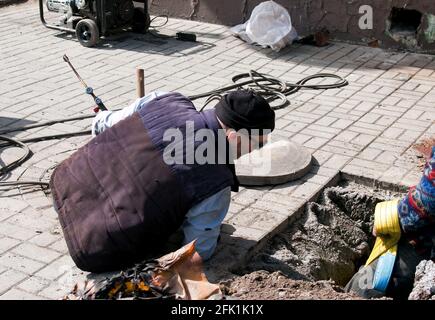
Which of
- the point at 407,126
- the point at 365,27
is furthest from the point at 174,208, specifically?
the point at 365,27

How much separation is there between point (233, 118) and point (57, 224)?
154cm

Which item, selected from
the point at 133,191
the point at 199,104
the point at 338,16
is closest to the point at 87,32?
the point at 199,104

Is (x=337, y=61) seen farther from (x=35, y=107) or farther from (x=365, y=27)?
(x=35, y=107)

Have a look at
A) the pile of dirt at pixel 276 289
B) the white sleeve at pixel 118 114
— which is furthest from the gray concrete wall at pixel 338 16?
the pile of dirt at pixel 276 289

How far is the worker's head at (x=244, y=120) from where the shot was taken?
4180mm

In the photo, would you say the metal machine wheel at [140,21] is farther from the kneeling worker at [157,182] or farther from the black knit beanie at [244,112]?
the black knit beanie at [244,112]

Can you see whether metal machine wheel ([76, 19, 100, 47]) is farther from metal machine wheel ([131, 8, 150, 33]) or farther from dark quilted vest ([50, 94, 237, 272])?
dark quilted vest ([50, 94, 237, 272])

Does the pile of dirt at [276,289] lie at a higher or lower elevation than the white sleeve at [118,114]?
lower

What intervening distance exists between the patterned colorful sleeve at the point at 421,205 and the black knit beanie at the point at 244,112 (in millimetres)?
984

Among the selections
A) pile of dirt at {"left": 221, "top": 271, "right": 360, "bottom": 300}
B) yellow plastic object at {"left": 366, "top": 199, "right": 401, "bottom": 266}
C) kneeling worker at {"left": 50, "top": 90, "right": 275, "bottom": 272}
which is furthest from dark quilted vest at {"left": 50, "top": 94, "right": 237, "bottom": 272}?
yellow plastic object at {"left": 366, "top": 199, "right": 401, "bottom": 266}

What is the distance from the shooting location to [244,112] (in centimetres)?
417

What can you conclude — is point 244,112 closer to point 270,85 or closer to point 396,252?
point 396,252

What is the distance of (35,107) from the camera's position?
23.3 feet

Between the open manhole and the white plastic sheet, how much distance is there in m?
3.62
